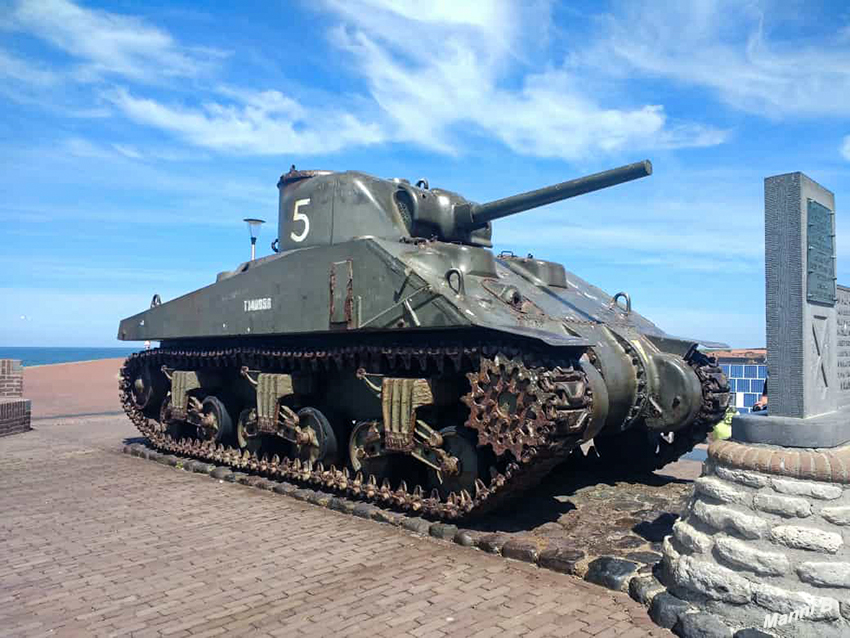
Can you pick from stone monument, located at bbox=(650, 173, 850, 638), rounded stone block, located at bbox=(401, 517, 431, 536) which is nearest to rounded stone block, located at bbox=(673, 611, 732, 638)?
stone monument, located at bbox=(650, 173, 850, 638)

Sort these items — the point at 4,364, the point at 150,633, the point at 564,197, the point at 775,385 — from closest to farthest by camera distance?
the point at 150,633 → the point at 775,385 → the point at 564,197 → the point at 4,364

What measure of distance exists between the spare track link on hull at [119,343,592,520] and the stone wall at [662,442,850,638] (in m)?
1.76

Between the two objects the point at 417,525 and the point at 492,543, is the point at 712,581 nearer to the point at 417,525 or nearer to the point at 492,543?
the point at 492,543

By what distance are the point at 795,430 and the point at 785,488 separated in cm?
49

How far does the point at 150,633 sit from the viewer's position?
5.00 m

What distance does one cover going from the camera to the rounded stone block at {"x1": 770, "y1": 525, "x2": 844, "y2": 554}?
4715mm

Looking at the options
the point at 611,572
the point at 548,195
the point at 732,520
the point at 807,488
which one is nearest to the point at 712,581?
the point at 732,520

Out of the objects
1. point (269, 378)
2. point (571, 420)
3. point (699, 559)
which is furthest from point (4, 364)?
point (699, 559)

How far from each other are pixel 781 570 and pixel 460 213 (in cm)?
664

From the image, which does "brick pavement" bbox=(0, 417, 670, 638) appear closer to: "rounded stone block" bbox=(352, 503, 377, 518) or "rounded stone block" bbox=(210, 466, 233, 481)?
"rounded stone block" bbox=(352, 503, 377, 518)

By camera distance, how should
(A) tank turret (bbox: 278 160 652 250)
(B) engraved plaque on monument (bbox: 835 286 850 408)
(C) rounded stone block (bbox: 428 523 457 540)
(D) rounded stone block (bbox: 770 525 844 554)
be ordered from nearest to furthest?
(D) rounded stone block (bbox: 770 525 844 554) < (B) engraved plaque on monument (bbox: 835 286 850 408) < (C) rounded stone block (bbox: 428 523 457 540) < (A) tank turret (bbox: 278 160 652 250)

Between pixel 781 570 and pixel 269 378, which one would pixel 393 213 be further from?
pixel 781 570

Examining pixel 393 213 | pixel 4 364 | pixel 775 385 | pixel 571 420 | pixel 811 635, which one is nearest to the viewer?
pixel 811 635

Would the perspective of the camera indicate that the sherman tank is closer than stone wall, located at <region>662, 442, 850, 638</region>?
No
